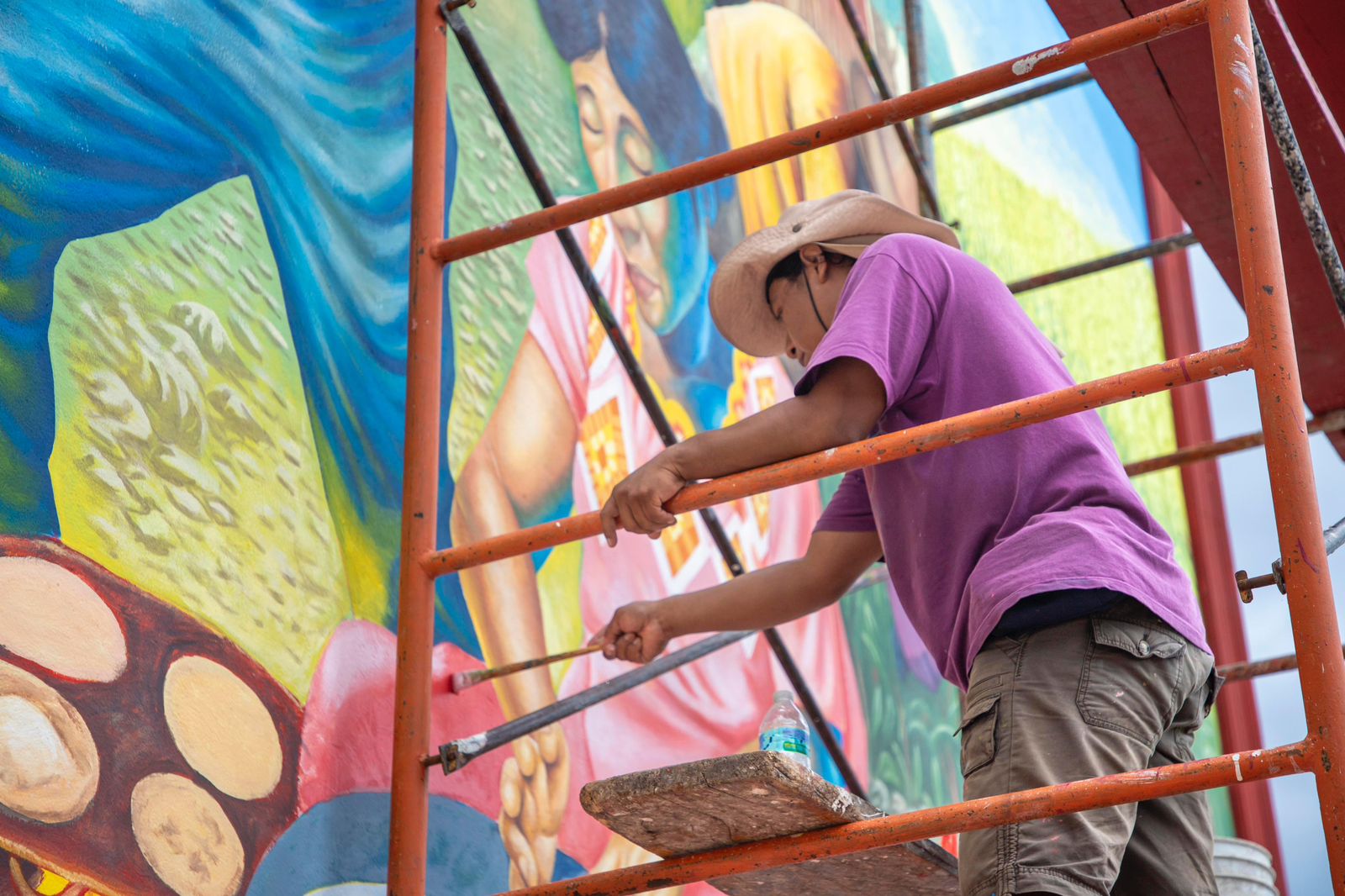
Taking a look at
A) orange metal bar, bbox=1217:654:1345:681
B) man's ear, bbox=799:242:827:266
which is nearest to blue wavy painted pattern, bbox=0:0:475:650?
man's ear, bbox=799:242:827:266

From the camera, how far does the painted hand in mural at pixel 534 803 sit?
279 cm

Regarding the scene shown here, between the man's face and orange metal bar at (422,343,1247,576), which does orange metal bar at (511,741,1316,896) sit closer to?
orange metal bar at (422,343,1247,576)

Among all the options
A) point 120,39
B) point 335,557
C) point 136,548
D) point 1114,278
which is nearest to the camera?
point 136,548

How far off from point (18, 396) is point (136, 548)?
0.27 m

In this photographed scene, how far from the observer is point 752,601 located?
2553 mm

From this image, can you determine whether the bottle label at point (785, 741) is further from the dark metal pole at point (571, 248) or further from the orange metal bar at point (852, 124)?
the orange metal bar at point (852, 124)

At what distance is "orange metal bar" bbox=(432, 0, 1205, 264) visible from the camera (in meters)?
2.01

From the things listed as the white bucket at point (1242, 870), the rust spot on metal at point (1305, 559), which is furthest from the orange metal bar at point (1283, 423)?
the white bucket at point (1242, 870)

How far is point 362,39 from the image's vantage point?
2.87 m

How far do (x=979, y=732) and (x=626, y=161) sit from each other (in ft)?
7.47

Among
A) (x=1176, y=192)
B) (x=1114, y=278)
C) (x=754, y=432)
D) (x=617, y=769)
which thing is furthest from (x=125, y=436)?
(x=1114, y=278)

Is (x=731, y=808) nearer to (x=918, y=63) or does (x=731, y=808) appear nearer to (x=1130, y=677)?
(x=1130, y=677)

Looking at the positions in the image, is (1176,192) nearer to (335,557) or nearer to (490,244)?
(490,244)

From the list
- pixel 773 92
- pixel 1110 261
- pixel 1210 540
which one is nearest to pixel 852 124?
pixel 1110 261
